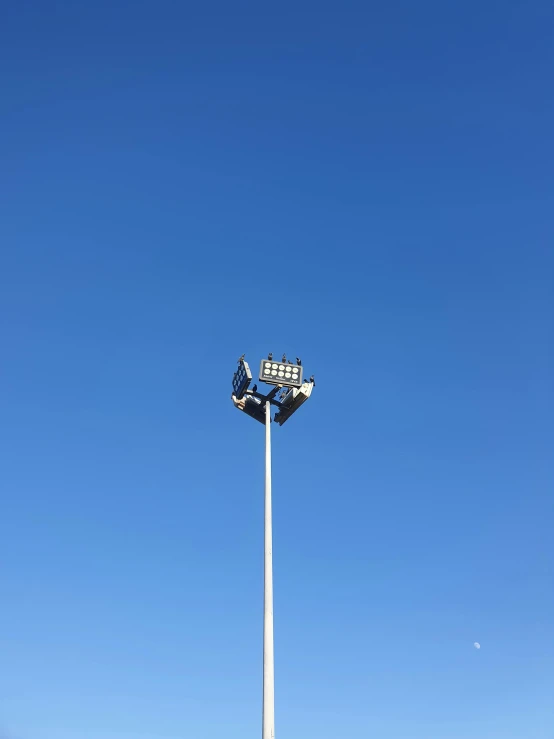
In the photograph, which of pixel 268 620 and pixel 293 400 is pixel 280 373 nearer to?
pixel 293 400

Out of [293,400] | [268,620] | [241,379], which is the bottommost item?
[268,620]

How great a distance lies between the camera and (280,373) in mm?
34906

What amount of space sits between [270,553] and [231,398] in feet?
30.6

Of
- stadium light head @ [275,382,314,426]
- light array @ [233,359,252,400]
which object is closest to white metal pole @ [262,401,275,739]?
stadium light head @ [275,382,314,426]

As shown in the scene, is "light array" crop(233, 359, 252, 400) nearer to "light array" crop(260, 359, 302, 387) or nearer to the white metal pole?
"light array" crop(260, 359, 302, 387)

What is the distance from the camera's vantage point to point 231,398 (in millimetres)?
35656

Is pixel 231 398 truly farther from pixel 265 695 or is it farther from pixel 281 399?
pixel 265 695

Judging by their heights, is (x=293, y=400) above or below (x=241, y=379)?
below

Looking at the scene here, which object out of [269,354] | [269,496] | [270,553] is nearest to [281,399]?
[269,354]

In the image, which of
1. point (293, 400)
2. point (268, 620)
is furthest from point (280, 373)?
point (268, 620)

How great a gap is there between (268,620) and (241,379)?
1231cm

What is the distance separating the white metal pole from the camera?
80.1ft

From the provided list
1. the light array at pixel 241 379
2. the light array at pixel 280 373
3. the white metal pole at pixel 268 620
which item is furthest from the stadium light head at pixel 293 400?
the white metal pole at pixel 268 620

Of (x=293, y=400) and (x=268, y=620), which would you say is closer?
(x=268, y=620)
